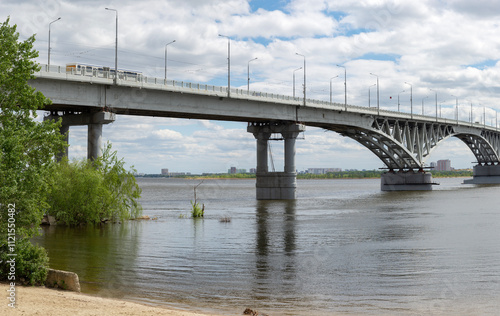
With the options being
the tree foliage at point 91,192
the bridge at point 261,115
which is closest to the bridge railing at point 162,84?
the bridge at point 261,115

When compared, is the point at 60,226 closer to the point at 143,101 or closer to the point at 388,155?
the point at 143,101

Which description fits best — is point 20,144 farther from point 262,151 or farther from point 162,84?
point 262,151

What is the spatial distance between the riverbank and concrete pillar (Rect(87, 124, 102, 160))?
31676mm

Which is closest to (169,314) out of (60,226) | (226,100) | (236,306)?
(236,306)

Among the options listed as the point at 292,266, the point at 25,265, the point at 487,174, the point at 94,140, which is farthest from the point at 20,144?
the point at 487,174

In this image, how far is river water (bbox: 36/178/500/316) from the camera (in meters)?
13.6

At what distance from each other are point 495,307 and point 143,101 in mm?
38220

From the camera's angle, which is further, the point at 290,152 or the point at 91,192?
the point at 290,152

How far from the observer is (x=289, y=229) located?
32938 mm

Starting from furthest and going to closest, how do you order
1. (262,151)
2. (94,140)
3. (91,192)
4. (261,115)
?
1. (262,151)
2. (261,115)
3. (94,140)
4. (91,192)

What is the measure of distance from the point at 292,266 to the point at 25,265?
31.8ft

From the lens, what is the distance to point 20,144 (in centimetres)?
1346

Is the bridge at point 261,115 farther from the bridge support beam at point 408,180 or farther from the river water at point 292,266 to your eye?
the river water at point 292,266

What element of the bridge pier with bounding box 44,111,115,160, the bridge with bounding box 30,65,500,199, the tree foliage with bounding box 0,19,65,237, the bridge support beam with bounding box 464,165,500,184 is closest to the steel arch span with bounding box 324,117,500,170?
the bridge with bounding box 30,65,500,199
